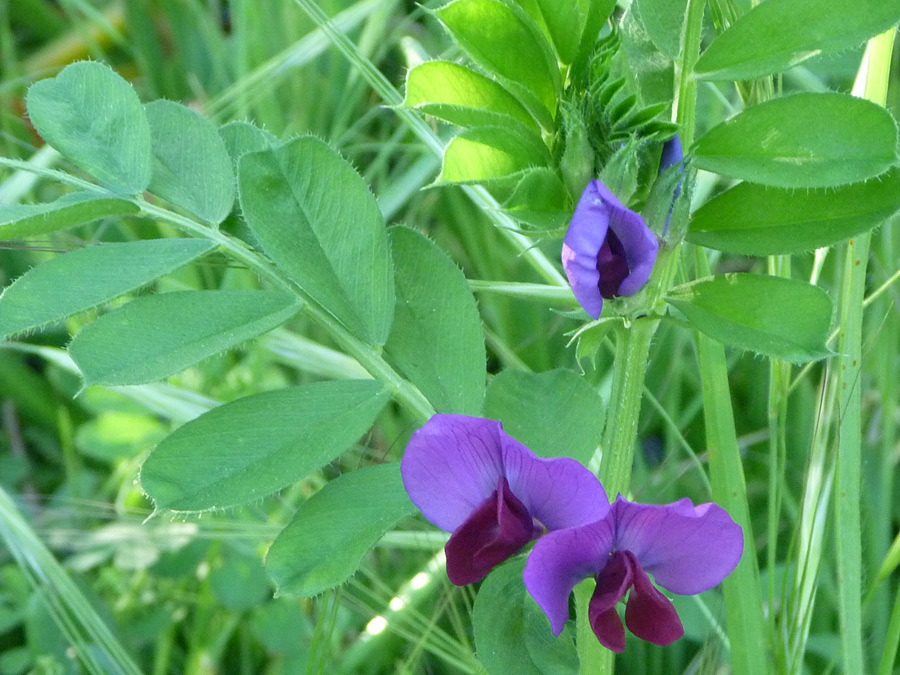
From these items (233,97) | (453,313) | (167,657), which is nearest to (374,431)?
(167,657)

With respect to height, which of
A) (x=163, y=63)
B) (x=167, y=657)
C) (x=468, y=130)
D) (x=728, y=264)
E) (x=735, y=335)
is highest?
(x=468, y=130)

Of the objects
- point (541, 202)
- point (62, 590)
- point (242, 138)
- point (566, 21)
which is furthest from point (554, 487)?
point (62, 590)

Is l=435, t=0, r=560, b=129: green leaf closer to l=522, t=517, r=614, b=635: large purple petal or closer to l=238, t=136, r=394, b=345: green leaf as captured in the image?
l=238, t=136, r=394, b=345: green leaf

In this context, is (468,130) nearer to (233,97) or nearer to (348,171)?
(348,171)

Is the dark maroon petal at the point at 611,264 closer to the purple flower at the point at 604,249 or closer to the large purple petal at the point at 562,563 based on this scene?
the purple flower at the point at 604,249

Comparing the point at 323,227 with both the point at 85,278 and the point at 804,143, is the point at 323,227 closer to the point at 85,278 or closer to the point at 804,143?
the point at 85,278

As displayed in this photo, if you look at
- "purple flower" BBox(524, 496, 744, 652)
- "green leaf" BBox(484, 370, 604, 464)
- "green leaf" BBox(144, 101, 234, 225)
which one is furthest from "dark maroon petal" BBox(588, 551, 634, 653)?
"green leaf" BBox(144, 101, 234, 225)

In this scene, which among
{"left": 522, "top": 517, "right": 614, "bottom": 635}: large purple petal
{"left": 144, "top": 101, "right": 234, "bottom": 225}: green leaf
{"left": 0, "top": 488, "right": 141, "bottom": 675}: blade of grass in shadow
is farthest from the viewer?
{"left": 0, "top": 488, "right": 141, "bottom": 675}: blade of grass in shadow

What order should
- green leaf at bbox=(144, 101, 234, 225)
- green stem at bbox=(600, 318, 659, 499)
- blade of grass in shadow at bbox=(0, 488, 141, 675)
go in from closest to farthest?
green stem at bbox=(600, 318, 659, 499), green leaf at bbox=(144, 101, 234, 225), blade of grass in shadow at bbox=(0, 488, 141, 675)
